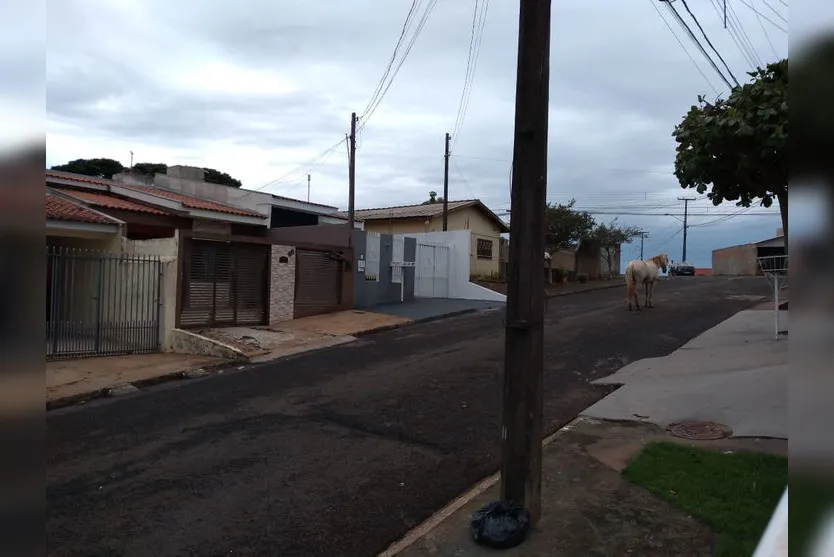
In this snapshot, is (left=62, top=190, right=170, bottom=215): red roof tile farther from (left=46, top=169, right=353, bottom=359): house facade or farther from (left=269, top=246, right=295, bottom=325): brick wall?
(left=269, top=246, right=295, bottom=325): brick wall

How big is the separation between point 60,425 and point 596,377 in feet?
25.1

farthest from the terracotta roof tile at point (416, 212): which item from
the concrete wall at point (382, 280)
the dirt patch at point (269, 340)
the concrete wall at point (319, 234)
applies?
the dirt patch at point (269, 340)

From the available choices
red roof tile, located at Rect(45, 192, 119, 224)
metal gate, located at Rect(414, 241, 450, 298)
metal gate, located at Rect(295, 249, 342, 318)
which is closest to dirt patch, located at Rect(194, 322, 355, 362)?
metal gate, located at Rect(295, 249, 342, 318)

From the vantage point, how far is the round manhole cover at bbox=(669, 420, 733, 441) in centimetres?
606

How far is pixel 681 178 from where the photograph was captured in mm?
8906

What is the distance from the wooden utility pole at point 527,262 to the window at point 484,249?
26.2 metres

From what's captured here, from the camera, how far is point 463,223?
31.8m

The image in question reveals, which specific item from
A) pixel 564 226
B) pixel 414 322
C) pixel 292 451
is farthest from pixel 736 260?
pixel 292 451

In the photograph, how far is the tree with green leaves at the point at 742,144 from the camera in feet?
23.3

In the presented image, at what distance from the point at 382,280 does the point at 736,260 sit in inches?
1563

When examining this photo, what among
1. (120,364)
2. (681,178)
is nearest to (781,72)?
(681,178)

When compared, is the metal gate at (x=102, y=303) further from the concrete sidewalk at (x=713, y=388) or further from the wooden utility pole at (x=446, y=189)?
the wooden utility pole at (x=446, y=189)

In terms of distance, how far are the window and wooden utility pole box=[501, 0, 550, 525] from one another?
85.8 feet

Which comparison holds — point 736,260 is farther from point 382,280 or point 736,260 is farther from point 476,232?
point 382,280
